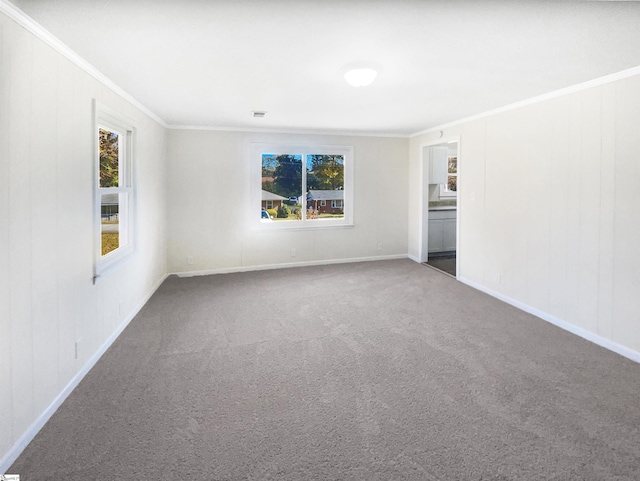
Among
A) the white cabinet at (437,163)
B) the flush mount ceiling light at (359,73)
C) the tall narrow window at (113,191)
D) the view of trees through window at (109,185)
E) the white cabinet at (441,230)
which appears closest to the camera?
the flush mount ceiling light at (359,73)

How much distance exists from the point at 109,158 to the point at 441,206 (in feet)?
20.1

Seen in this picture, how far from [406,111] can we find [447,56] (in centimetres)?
196

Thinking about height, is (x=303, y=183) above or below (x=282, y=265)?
above

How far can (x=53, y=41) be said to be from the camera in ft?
7.24

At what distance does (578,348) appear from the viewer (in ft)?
10.1

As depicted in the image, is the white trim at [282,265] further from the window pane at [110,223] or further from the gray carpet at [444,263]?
the window pane at [110,223]

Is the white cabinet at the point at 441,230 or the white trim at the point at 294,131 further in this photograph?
the white cabinet at the point at 441,230

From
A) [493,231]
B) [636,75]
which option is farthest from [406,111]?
[636,75]

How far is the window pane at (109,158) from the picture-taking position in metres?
3.34

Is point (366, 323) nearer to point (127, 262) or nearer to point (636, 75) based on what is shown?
point (127, 262)

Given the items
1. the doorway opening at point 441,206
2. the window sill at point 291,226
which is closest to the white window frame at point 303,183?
the window sill at point 291,226

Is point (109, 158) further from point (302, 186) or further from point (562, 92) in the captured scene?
point (562, 92)

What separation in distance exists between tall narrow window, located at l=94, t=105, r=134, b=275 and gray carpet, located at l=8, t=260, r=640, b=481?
800mm

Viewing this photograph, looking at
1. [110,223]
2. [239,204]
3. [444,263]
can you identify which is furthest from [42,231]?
[444,263]
